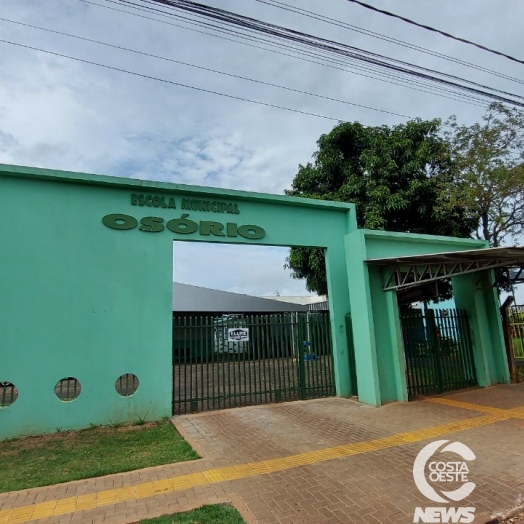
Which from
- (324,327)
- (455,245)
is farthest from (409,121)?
(324,327)

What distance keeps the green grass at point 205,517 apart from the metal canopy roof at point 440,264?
5.97 m

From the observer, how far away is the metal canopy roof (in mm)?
7984

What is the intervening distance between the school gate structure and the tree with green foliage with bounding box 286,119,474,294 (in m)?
4.37

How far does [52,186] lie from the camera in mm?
7500

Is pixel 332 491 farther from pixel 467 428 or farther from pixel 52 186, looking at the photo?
pixel 52 186

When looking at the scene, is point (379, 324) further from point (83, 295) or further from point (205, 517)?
point (83, 295)

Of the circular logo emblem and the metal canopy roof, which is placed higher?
the metal canopy roof

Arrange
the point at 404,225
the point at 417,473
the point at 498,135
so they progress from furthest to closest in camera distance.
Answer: the point at 404,225 → the point at 498,135 → the point at 417,473

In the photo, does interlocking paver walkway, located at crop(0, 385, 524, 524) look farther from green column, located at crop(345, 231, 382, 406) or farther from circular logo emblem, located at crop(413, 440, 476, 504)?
green column, located at crop(345, 231, 382, 406)

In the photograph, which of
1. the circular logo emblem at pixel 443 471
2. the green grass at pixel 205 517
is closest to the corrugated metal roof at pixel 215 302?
the circular logo emblem at pixel 443 471

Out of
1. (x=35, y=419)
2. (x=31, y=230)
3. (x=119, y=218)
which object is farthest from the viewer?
(x=119, y=218)

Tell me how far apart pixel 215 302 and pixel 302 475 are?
54.2 ft

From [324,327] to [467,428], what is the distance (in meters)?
3.85

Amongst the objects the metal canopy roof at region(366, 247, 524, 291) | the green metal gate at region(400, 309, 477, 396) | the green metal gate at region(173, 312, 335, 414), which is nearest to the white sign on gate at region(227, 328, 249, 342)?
the green metal gate at region(173, 312, 335, 414)
